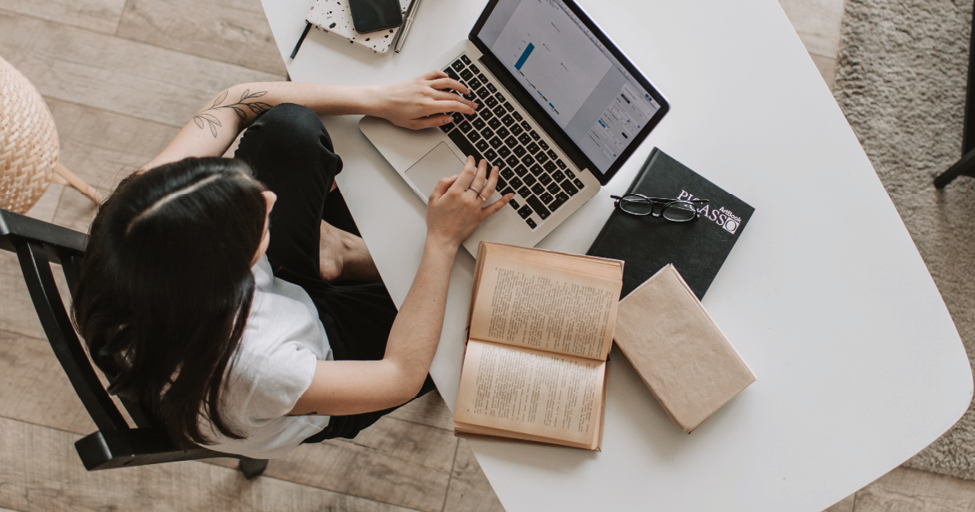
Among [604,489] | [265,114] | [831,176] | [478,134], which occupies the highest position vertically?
[831,176]

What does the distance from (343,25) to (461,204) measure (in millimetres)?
358

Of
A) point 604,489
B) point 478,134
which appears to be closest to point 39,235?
point 478,134

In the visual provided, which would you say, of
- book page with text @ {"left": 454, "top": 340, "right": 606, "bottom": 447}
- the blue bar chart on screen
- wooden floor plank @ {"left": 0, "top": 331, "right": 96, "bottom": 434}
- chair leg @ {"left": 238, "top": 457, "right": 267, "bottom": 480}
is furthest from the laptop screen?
wooden floor plank @ {"left": 0, "top": 331, "right": 96, "bottom": 434}

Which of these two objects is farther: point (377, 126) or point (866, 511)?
point (866, 511)

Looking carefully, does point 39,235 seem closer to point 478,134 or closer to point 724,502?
point 478,134

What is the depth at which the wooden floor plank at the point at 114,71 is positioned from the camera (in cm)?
143

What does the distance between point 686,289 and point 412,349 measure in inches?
15.4

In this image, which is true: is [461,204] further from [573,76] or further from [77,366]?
[77,366]

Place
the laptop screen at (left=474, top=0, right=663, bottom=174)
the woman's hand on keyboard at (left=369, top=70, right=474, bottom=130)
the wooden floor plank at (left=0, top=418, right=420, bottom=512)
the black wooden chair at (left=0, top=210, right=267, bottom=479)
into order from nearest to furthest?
the black wooden chair at (left=0, top=210, right=267, bottom=479) < the laptop screen at (left=474, top=0, right=663, bottom=174) < the woman's hand on keyboard at (left=369, top=70, right=474, bottom=130) < the wooden floor plank at (left=0, top=418, right=420, bottom=512)

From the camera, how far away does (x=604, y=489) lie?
756mm

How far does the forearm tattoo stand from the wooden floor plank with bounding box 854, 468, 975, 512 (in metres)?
1.56

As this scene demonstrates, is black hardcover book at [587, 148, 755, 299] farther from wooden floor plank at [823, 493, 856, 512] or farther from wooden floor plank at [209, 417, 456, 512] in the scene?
wooden floor plank at [823, 493, 856, 512]

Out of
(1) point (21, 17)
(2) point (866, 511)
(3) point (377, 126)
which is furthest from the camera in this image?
(1) point (21, 17)

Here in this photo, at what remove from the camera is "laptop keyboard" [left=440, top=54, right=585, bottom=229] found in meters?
0.81
